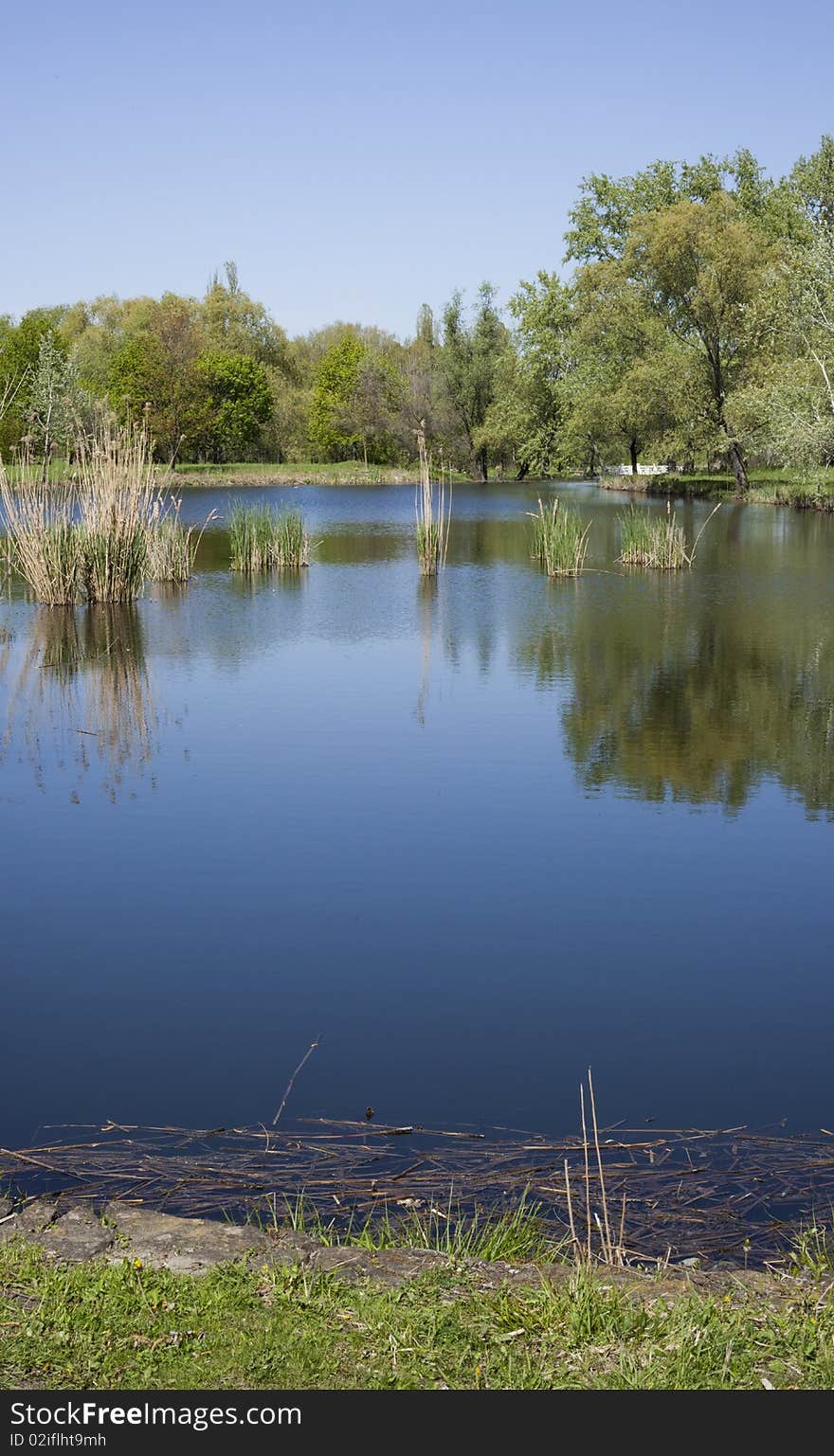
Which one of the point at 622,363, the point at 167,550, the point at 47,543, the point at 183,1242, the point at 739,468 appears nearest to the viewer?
the point at 183,1242

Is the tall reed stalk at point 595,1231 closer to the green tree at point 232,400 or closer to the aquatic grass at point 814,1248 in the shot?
the aquatic grass at point 814,1248

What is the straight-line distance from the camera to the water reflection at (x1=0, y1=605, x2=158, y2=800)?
10.8 meters

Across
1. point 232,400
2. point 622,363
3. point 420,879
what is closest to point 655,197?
point 622,363

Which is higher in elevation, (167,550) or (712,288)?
(712,288)

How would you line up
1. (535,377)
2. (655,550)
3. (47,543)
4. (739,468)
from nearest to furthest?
(47,543) → (655,550) → (739,468) → (535,377)

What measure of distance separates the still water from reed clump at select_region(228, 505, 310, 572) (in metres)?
9.25

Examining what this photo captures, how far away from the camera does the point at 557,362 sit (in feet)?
210

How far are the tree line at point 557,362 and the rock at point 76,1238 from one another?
44.7 ft

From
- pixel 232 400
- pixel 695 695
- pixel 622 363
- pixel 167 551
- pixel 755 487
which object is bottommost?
pixel 695 695

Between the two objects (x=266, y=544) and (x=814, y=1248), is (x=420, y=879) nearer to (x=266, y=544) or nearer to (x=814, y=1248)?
(x=814, y=1248)

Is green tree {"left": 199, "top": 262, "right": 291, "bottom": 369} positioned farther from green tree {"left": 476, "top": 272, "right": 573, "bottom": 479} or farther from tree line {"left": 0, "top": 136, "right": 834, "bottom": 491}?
green tree {"left": 476, "top": 272, "right": 573, "bottom": 479}

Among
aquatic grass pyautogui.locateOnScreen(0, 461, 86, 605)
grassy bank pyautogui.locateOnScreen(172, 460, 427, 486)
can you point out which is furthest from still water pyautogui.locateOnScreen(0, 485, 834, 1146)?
grassy bank pyautogui.locateOnScreen(172, 460, 427, 486)

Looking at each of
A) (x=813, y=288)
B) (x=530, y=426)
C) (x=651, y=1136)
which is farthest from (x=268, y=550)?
(x=530, y=426)

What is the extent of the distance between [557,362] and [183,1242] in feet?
209
